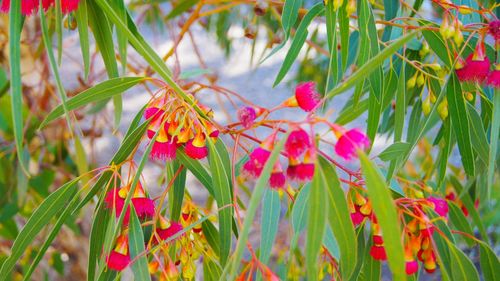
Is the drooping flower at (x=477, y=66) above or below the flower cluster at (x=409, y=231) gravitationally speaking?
above

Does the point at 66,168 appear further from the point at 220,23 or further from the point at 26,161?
the point at 220,23

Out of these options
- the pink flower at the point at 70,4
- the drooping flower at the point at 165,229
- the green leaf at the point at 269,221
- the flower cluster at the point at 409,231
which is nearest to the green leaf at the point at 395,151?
the flower cluster at the point at 409,231

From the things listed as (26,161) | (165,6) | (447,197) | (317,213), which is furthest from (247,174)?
(165,6)

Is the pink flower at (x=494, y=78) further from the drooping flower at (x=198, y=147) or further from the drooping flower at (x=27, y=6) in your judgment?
the drooping flower at (x=27, y=6)

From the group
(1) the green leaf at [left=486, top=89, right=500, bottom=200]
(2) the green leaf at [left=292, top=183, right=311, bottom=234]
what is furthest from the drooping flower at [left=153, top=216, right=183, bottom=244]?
(1) the green leaf at [left=486, top=89, right=500, bottom=200]

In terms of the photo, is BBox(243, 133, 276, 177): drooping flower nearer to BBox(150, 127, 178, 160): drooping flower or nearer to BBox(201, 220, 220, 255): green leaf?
BBox(150, 127, 178, 160): drooping flower

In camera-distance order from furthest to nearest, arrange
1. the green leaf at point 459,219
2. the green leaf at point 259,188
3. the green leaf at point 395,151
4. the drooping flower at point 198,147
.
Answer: the green leaf at point 459,219, the green leaf at point 395,151, the drooping flower at point 198,147, the green leaf at point 259,188
